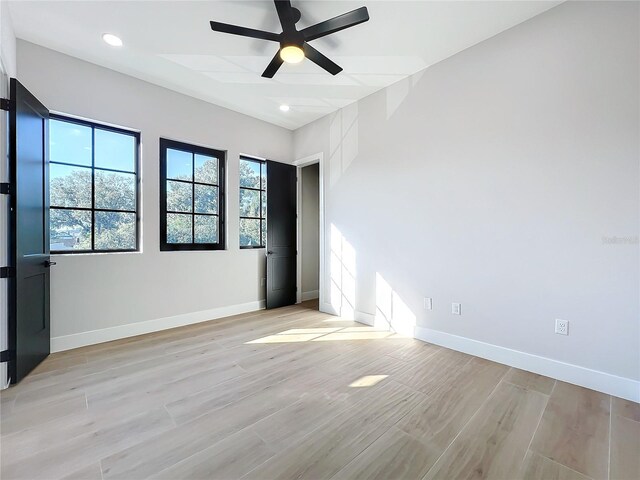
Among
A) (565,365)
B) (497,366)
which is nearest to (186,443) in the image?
(497,366)

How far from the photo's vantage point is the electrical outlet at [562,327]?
229 cm

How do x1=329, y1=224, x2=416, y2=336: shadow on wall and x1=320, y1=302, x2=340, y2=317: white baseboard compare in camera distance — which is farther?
x1=320, y1=302, x2=340, y2=317: white baseboard

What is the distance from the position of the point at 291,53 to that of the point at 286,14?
0.30 m

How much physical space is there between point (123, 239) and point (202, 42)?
230cm

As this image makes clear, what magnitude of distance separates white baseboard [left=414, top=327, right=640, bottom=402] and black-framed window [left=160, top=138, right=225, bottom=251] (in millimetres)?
3114

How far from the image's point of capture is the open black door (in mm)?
4547

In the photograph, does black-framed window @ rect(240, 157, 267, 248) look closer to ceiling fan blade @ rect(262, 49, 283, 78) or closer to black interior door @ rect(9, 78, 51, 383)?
ceiling fan blade @ rect(262, 49, 283, 78)

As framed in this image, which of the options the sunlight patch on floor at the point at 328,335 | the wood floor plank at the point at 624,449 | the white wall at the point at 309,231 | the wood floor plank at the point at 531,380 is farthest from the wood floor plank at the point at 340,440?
the white wall at the point at 309,231

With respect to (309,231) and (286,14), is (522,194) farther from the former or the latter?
(309,231)

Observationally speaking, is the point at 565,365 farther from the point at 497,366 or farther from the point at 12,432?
the point at 12,432

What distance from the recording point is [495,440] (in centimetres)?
162

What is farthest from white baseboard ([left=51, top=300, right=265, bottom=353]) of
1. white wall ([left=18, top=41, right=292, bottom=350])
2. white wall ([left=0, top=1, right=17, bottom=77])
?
white wall ([left=0, top=1, right=17, bottom=77])

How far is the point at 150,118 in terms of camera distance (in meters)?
3.44

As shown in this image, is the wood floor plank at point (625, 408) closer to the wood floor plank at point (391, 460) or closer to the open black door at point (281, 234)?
the wood floor plank at point (391, 460)
